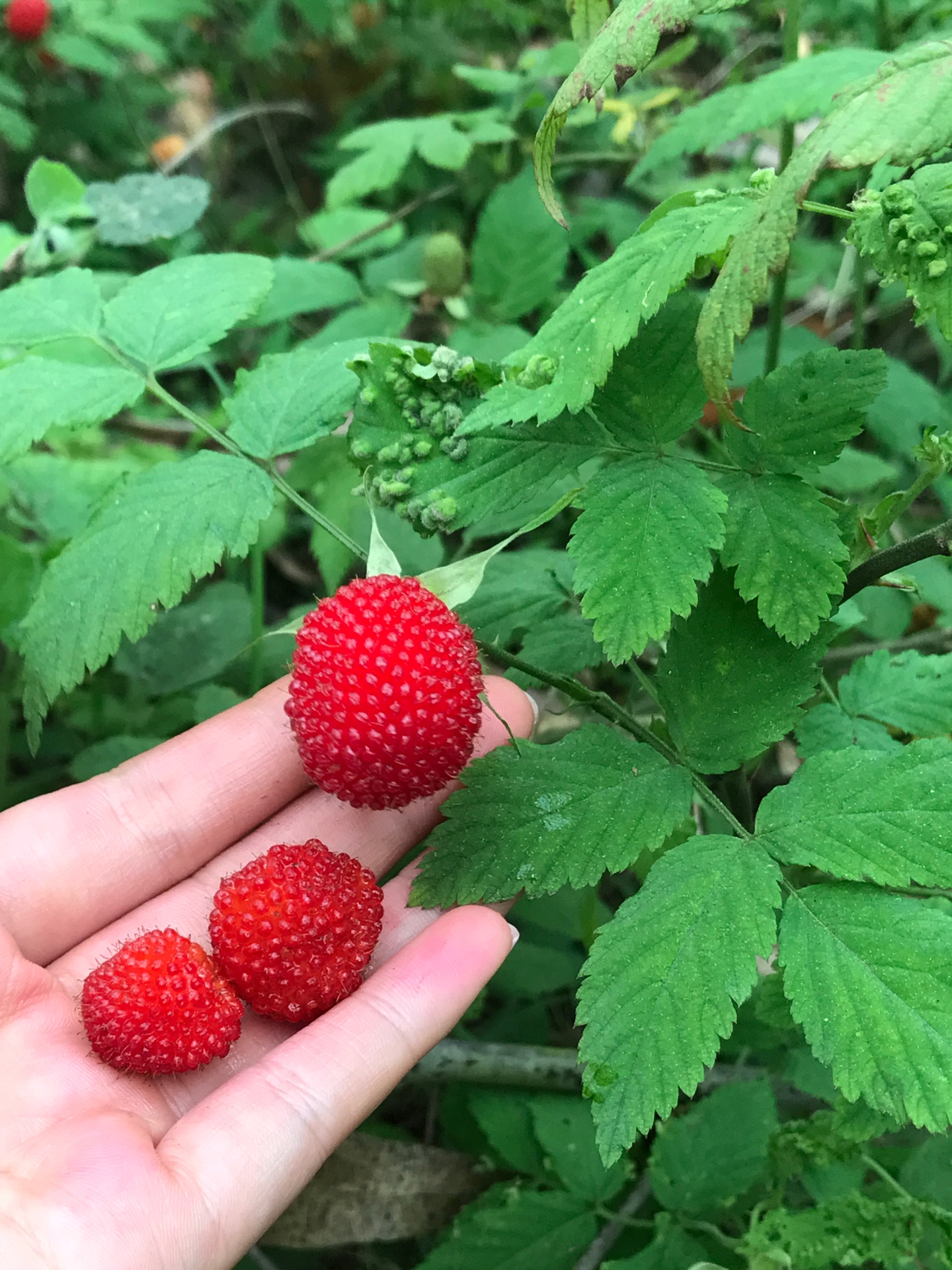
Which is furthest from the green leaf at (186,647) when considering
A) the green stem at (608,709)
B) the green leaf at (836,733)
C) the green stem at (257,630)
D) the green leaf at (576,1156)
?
the green leaf at (836,733)

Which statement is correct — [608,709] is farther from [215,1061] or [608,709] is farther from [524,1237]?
[524,1237]

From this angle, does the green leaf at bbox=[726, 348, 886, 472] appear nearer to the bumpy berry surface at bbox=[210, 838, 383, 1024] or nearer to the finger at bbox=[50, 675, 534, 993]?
the finger at bbox=[50, 675, 534, 993]

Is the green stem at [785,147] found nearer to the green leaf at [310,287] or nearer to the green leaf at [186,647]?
the green leaf at [310,287]

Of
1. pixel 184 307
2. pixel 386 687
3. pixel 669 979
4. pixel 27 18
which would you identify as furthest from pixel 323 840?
pixel 27 18

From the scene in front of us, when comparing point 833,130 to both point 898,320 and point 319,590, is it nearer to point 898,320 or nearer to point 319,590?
point 319,590

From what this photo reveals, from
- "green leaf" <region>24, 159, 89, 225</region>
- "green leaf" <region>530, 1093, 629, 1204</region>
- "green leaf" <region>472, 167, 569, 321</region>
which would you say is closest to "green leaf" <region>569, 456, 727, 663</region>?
"green leaf" <region>530, 1093, 629, 1204</region>
